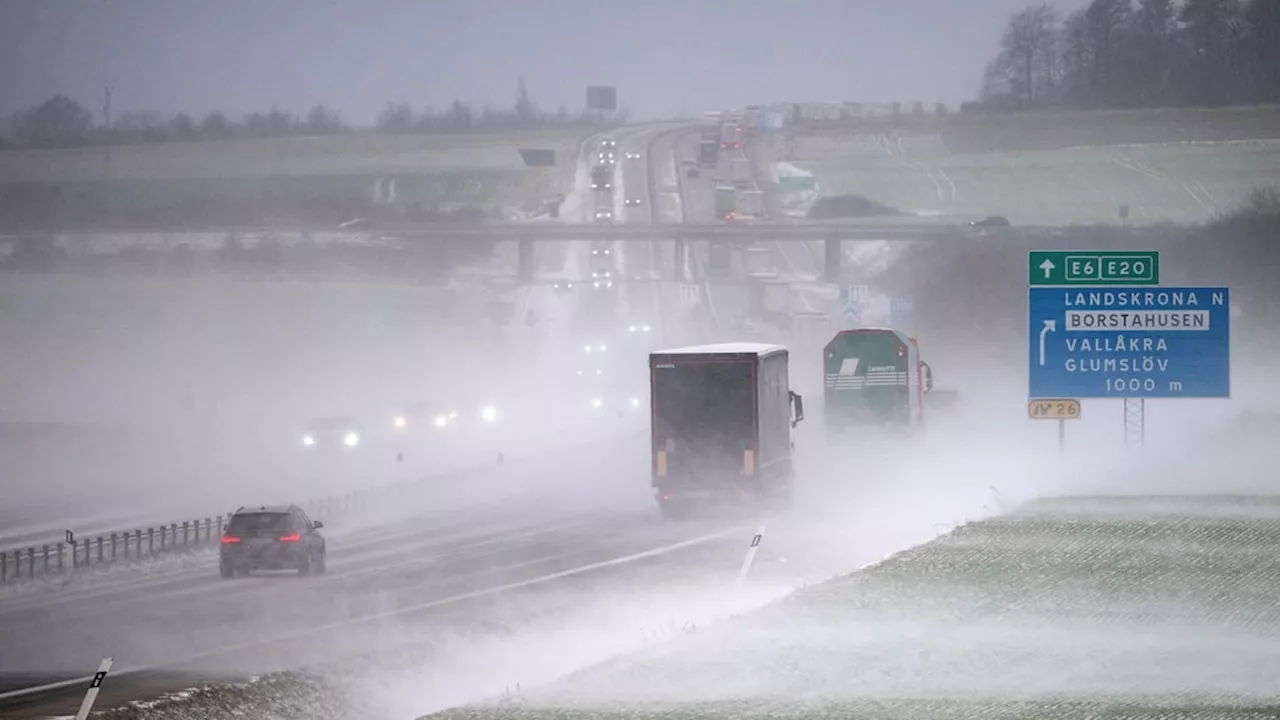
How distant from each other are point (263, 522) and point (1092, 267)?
2147 centimetres

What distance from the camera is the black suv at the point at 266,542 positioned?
35594 millimetres

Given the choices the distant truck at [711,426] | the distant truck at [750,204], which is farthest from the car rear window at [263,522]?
the distant truck at [750,204]

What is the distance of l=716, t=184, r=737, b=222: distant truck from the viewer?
522 feet

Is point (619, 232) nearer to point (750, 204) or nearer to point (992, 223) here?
point (750, 204)

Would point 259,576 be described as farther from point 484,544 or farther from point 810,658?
point 810,658

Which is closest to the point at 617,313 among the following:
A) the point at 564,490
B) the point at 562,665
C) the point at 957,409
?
the point at 957,409

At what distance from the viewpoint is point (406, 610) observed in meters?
28.6

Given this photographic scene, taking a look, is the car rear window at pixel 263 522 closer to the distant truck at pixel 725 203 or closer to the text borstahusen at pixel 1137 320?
the text borstahusen at pixel 1137 320

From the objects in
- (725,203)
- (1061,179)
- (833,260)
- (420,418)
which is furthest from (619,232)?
(420,418)

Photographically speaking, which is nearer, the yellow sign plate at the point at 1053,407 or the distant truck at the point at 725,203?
the yellow sign plate at the point at 1053,407

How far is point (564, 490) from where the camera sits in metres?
58.4

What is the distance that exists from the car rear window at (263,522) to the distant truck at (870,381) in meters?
29.5

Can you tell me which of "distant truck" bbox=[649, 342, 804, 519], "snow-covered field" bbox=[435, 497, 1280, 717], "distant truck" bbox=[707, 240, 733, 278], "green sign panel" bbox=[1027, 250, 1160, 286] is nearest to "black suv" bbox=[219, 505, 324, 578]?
"distant truck" bbox=[649, 342, 804, 519]

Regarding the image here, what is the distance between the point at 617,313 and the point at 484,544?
107375 millimetres
